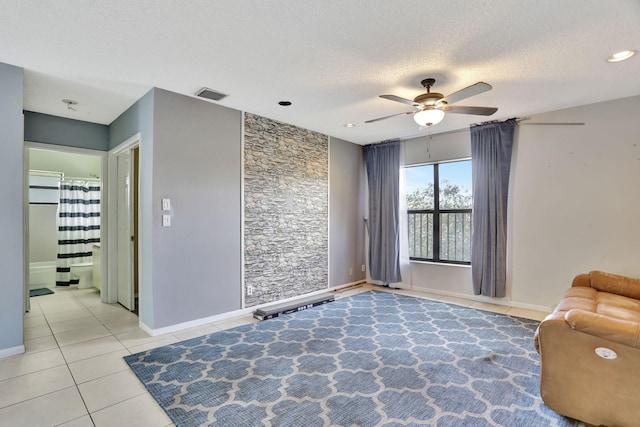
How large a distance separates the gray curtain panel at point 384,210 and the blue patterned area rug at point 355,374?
1681mm

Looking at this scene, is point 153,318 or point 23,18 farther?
point 153,318

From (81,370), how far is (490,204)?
4.80 meters

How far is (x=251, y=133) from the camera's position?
414 cm

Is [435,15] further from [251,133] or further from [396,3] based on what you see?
[251,133]

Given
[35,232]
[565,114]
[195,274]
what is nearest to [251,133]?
[195,274]

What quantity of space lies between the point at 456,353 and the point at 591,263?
2.26m

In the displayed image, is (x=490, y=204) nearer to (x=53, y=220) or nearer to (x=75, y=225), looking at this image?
(x=75, y=225)

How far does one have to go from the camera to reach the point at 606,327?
1.78 m

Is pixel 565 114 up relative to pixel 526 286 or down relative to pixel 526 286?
up

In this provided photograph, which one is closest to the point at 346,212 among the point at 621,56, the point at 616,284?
the point at 616,284

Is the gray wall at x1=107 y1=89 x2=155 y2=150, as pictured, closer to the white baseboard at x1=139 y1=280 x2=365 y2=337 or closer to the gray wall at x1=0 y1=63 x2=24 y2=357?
the gray wall at x1=0 y1=63 x2=24 y2=357

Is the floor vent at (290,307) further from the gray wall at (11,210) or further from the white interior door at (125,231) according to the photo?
the gray wall at (11,210)

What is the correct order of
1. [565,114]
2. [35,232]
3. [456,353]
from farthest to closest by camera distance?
[35,232] → [565,114] → [456,353]

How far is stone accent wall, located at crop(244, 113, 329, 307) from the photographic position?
13.7 feet
